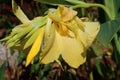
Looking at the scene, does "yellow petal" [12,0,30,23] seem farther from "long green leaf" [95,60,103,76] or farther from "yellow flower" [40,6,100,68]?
"long green leaf" [95,60,103,76]

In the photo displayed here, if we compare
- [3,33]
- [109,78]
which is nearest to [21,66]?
[3,33]

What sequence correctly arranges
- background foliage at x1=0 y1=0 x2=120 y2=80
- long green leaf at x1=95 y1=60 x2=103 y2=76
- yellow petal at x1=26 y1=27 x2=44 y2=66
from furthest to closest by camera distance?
long green leaf at x1=95 y1=60 x2=103 y2=76 → background foliage at x1=0 y1=0 x2=120 y2=80 → yellow petal at x1=26 y1=27 x2=44 y2=66

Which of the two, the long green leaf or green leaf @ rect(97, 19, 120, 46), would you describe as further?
the long green leaf

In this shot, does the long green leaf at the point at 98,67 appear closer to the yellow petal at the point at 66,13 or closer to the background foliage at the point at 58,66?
the background foliage at the point at 58,66

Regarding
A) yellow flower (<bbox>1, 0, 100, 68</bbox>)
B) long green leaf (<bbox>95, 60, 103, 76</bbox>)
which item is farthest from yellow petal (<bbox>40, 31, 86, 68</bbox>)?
long green leaf (<bbox>95, 60, 103, 76</bbox>)

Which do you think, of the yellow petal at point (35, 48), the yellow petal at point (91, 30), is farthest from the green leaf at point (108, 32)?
the yellow petal at point (35, 48)

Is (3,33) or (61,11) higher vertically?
(61,11)

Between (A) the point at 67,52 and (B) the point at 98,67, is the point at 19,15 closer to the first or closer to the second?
(A) the point at 67,52

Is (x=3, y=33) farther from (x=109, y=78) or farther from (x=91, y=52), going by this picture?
(x=91, y=52)

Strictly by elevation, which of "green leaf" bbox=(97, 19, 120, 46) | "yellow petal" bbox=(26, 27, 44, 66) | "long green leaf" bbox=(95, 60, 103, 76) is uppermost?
"yellow petal" bbox=(26, 27, 44, 66)
